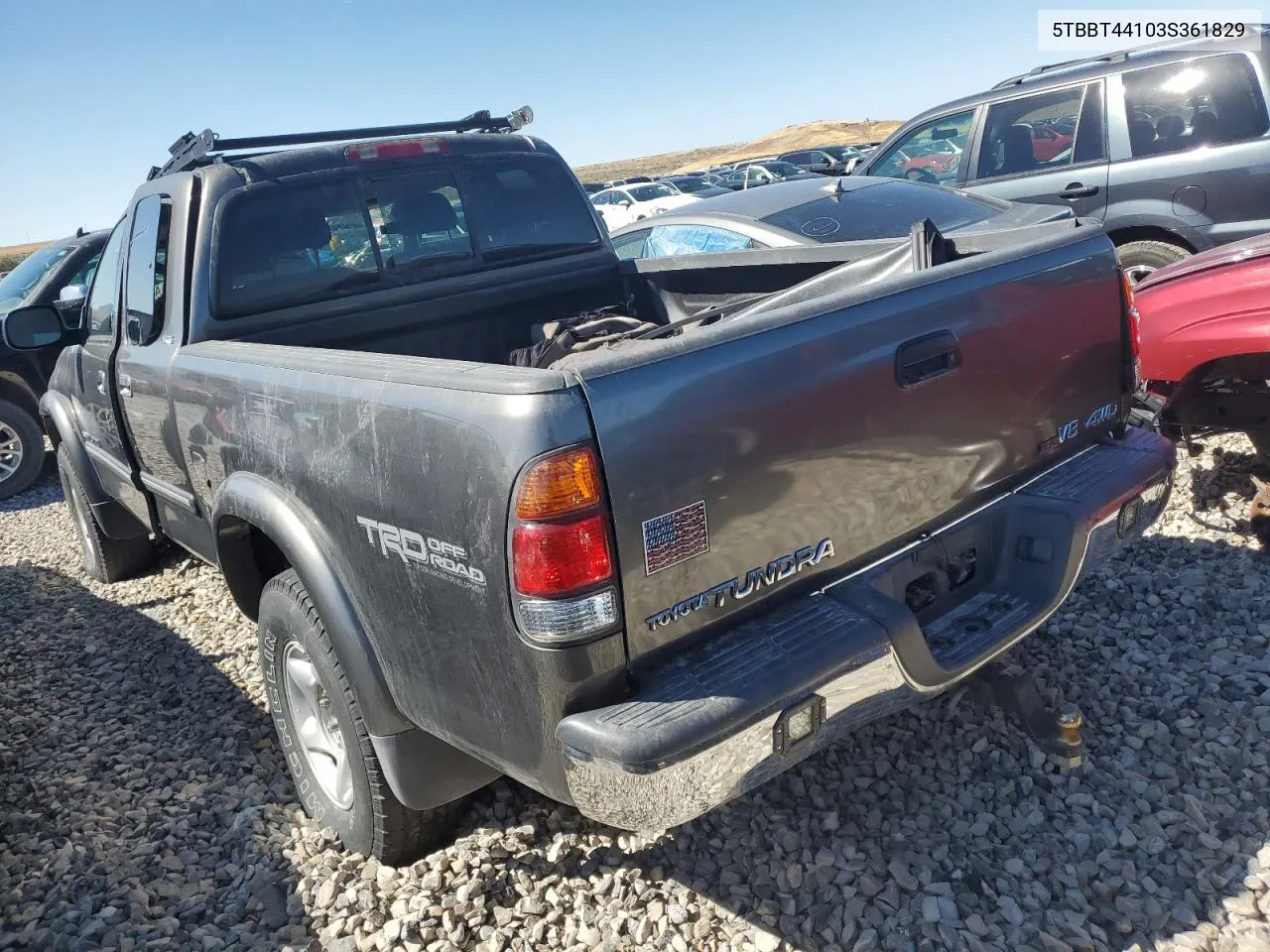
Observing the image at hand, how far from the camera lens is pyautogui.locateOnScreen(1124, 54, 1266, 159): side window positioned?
5680 mm

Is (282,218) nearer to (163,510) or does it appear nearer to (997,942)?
(163,510)

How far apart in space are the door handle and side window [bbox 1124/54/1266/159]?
0.32m

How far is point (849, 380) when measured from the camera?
6.89ft

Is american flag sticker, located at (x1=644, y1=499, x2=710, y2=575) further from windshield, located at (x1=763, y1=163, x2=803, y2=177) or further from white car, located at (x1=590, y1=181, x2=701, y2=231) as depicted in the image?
windshield, located at (x1=763, y1=163, x2=803, y2=177)

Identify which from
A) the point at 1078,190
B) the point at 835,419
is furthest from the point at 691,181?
the point at 835,419

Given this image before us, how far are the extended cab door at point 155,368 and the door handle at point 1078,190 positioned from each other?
18.4 ft

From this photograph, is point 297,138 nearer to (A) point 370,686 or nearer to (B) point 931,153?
(A) point 370,686

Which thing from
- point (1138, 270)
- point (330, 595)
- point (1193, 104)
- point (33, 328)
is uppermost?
point (1193, 104)

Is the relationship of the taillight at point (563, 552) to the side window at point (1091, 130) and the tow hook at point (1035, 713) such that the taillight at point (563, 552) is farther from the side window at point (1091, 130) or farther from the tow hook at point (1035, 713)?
the side window at point (1091, 130)

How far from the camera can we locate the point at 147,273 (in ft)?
11.8

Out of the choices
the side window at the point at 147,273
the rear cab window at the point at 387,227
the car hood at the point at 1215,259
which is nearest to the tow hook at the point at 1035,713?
the car hood at the point at 1215,259

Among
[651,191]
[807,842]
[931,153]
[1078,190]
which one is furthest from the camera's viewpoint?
[651,191]

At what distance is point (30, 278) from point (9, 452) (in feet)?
4.83

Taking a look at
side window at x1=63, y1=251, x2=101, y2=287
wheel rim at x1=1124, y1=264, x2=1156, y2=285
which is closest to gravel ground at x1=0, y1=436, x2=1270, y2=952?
wheel rim at x1=1124, y1=264, x2=1156, y2=285
